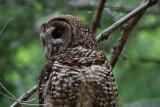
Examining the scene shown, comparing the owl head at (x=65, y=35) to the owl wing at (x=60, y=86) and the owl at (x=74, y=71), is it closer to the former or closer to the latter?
the owl at (x=74, y=71)

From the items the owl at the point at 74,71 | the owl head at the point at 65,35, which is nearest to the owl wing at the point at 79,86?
the owl at the point at 74,71

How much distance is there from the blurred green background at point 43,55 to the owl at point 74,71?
8.11 feet

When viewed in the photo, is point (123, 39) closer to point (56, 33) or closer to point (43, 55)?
point (56, 33)

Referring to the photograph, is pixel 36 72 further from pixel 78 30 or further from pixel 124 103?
pixel 78 30

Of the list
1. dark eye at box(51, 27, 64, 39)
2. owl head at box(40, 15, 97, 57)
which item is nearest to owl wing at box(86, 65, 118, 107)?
owl head at box(40, 15, 97, 57)

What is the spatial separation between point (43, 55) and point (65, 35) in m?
3.99

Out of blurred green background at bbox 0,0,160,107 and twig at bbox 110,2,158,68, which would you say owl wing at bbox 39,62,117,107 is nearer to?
twig at bbox 110,2,158,68

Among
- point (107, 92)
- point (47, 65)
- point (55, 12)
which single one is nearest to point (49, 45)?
point (47, 65)

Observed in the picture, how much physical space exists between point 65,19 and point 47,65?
316 millimetres

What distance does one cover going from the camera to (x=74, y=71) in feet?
16.8

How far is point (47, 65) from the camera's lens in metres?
5.30

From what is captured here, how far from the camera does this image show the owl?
16.8 ft

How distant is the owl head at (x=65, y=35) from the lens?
5273 millimetres

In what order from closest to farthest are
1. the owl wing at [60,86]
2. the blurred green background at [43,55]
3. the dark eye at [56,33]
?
the owl wing at [60,86]
the dark eye at [56,33]
the blurred green background at [43,55]
